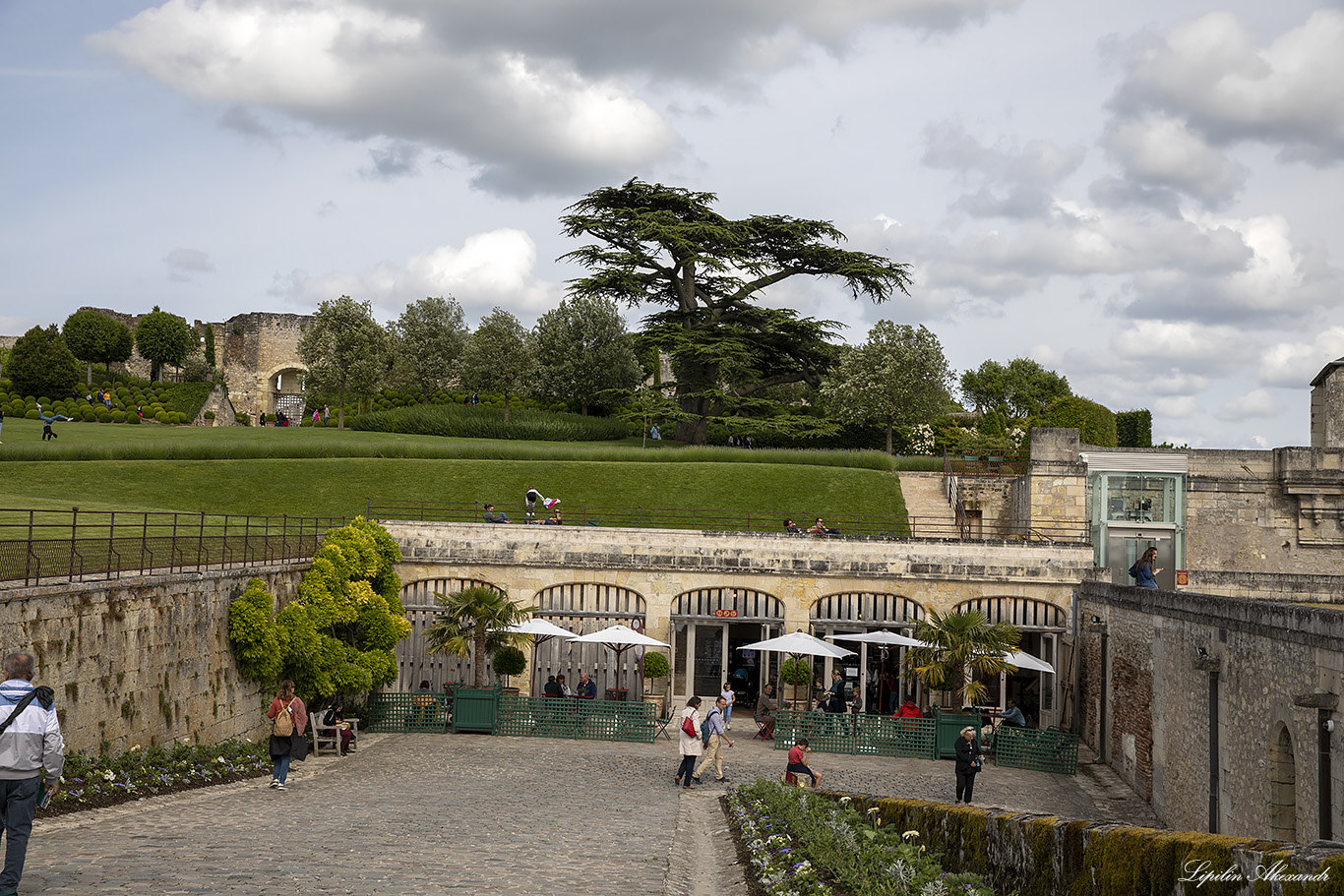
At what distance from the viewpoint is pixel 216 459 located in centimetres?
3638

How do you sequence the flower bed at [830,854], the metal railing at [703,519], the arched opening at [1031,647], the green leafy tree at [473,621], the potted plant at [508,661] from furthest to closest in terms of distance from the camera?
the metal railing at [703,519]
the arched opening at [1031,647]
the potted plant at [508,661]
the green leafy tree at [473,621]
the flower bed at [830,854]

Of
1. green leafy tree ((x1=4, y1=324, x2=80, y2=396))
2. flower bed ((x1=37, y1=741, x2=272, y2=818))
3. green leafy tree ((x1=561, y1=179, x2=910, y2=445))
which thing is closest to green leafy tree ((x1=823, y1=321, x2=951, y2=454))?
green leafy tree ((x1=561, y1=179, x2=910, y2=445))

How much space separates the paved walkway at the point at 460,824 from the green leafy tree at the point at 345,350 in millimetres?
33420

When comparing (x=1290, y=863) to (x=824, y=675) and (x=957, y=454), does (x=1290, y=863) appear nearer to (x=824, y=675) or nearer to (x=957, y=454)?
(x=824, y=675)

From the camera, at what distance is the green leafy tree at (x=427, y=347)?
57.3m

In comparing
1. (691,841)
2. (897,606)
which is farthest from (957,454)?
(691,841)

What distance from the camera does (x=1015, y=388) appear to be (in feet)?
237

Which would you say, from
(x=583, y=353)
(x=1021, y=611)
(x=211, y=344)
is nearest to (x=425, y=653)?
(x=1021, y=611)

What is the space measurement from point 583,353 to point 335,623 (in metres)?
30.7

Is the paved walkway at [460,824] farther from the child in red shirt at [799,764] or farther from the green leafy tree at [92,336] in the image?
the green leafy tree at [92,336]

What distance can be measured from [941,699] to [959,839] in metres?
15.5

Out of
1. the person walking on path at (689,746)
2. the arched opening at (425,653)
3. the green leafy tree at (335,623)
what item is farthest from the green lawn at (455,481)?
the person walking on path at (689,746)

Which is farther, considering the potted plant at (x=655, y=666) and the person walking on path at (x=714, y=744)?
the potted plant at (x=655, y=666)

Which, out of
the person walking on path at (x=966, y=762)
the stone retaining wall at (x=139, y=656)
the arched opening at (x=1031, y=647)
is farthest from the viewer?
the arched opening at (x=1031, y=647)
